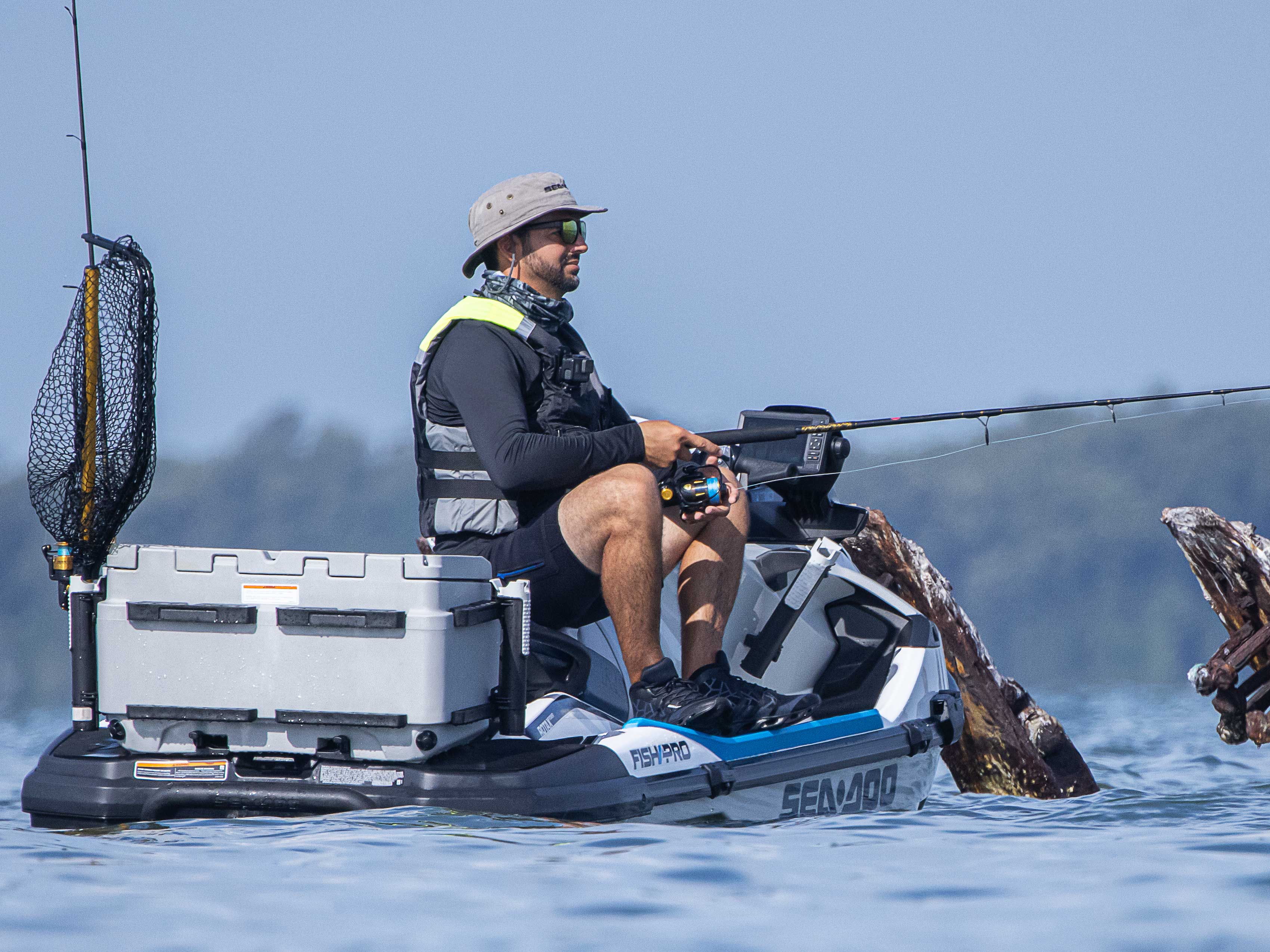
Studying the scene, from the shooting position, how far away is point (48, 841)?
3396mm

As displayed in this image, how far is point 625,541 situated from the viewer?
3943 millimetres

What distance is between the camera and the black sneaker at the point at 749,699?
4.13 m

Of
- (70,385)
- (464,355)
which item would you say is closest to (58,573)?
(70,385)

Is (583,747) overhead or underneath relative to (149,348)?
underneath

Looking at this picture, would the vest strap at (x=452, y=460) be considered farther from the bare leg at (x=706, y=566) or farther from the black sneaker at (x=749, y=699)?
the black sneaker at (x=749, y=699)

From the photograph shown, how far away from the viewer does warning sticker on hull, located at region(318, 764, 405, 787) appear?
3514 mm

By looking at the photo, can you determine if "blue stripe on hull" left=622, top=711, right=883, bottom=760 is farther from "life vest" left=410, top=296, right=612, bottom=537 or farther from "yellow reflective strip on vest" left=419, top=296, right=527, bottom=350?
"yellow reflective strip on vest" left=419, top=296, right=527, bottom=350

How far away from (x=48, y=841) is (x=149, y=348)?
179 cm

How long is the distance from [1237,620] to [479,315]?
343cm

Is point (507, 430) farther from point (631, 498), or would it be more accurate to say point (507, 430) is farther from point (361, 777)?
point (361, 777)

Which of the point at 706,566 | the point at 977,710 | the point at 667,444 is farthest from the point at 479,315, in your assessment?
the point at 977,710

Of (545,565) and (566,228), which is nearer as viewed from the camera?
(545,565)

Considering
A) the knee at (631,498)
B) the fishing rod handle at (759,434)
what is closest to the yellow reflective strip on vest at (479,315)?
the knee at (631,498)

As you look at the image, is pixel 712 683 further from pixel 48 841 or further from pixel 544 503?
pixel 48 841
